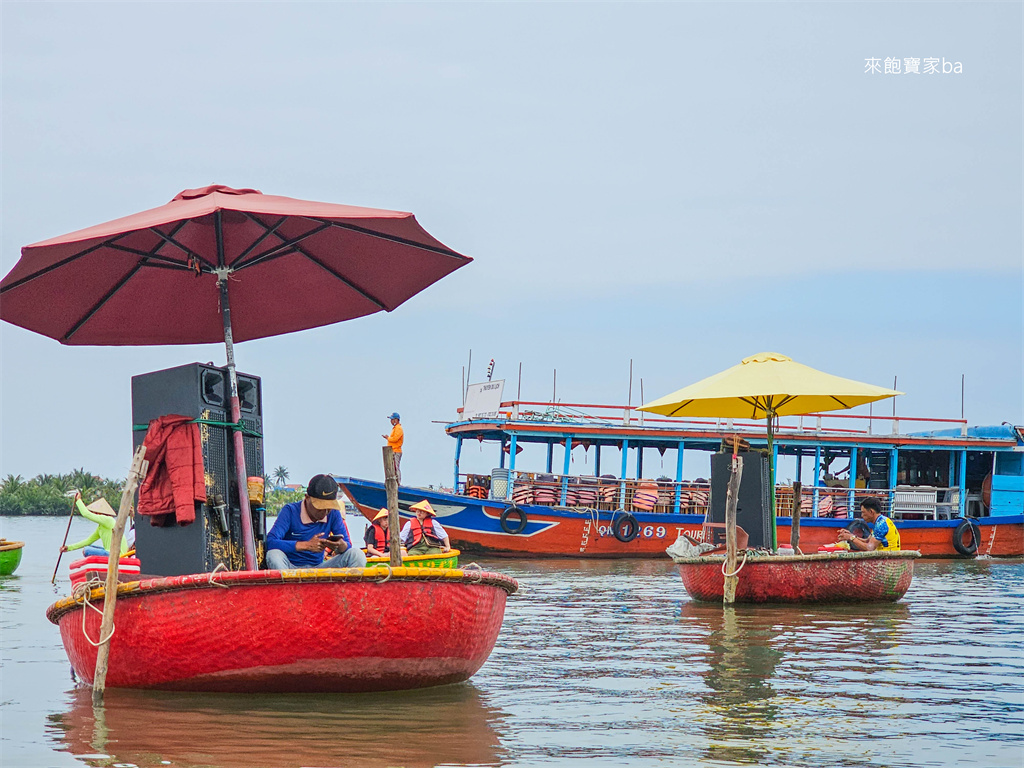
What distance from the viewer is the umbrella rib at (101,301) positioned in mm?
7520

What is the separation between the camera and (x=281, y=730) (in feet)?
19.3

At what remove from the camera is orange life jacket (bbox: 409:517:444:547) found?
13711mm

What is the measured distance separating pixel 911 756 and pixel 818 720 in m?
0.88

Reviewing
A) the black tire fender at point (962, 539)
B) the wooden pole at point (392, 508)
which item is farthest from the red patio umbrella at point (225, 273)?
the black tire fender at point (962, 539)

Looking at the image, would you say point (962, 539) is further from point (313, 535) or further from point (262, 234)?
point (262, 234)

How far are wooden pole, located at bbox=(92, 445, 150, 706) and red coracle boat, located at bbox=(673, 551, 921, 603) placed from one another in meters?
7.54

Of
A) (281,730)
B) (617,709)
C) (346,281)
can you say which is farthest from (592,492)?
(281,730)

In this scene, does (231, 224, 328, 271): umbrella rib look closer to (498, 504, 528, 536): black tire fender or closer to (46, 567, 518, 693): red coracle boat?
(46, 567, 518, 693): red coracle boat

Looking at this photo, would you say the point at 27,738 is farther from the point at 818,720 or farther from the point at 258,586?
the point at 818,720

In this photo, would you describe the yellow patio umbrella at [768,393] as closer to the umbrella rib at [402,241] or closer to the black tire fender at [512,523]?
the umbrella rib at [402,241]

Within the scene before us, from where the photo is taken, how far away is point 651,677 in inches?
309

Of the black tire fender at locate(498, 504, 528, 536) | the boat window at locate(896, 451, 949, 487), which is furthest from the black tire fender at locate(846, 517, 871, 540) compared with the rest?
the boat window at locate(896, 451, 949, 487)

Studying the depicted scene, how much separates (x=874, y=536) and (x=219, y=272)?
8780mm

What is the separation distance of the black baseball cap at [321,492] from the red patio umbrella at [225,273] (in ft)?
1.43
